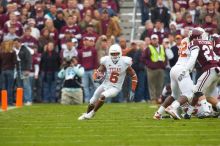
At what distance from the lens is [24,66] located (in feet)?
77.0

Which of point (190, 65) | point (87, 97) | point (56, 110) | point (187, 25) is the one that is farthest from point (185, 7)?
point (190, 65)

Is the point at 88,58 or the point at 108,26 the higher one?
the point at 108,26

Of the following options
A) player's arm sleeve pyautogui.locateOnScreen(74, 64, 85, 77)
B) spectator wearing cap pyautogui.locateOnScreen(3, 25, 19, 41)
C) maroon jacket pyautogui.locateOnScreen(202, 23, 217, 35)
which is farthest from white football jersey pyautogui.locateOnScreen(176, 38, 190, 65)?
spectator wearing cap pyautogui.locateOnScreen(3, 25, 19, 41)

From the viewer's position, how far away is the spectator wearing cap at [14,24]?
2428 cm

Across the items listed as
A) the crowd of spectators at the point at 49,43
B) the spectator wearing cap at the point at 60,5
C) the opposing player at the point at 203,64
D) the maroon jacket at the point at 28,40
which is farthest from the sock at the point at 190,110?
the spectator wearing cap at the point at 60,5

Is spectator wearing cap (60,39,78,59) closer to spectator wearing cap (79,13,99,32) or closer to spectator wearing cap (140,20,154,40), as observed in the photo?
spectator wearing cap (79,13,99,32)

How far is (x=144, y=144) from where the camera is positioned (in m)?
11.4

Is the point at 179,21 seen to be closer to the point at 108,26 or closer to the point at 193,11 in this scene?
the point at 193,11

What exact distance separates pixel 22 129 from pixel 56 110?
5.71 meters

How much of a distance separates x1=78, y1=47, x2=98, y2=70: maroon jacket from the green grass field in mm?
6291

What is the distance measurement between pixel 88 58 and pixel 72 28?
1093mm

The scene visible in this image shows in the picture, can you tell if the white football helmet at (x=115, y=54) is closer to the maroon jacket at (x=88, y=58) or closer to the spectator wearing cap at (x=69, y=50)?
the spectator wearing cap at (x=69, y=50)

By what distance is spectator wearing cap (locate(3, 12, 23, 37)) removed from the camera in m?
24.3

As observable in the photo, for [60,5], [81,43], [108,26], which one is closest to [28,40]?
[81,43]
